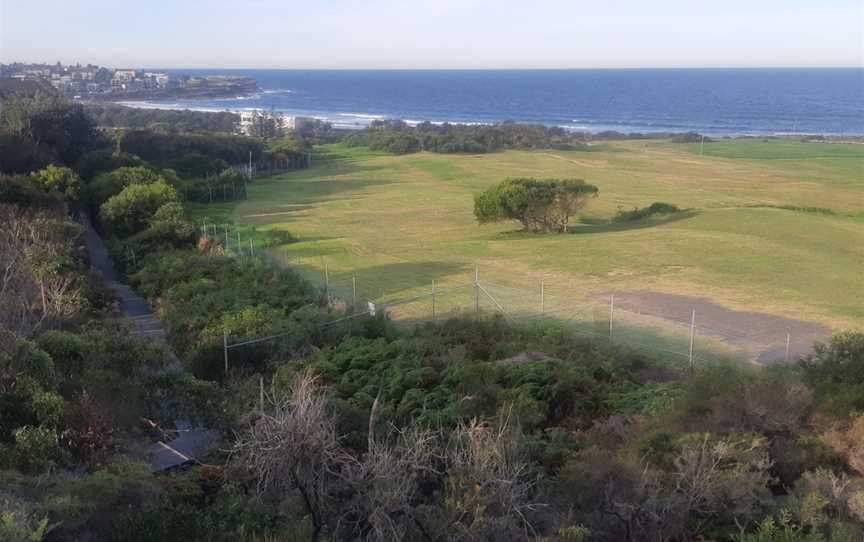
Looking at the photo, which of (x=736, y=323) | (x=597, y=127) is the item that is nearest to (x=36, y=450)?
(x=736, y=323)

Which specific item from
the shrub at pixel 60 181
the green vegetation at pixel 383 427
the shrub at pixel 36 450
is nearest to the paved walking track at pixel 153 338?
the green vegetation at pixel 383 427

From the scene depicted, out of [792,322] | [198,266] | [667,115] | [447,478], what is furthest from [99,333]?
[667,115]

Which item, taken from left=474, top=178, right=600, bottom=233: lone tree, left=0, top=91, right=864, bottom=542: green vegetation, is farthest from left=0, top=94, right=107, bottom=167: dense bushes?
left=474, top=178, right=600, bottom=233: lone tree

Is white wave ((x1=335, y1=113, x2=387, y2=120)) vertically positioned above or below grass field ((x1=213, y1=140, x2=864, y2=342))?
above

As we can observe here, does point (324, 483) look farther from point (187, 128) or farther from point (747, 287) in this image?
point (187, 128)

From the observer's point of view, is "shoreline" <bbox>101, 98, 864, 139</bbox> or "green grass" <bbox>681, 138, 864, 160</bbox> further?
"shoreline" <bbox>101, 98, 864, 139</bbox>

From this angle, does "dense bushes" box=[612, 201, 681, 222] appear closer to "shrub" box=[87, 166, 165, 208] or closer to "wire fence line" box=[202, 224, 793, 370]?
"wire fence line" box=[202, 224, 793, 370]
